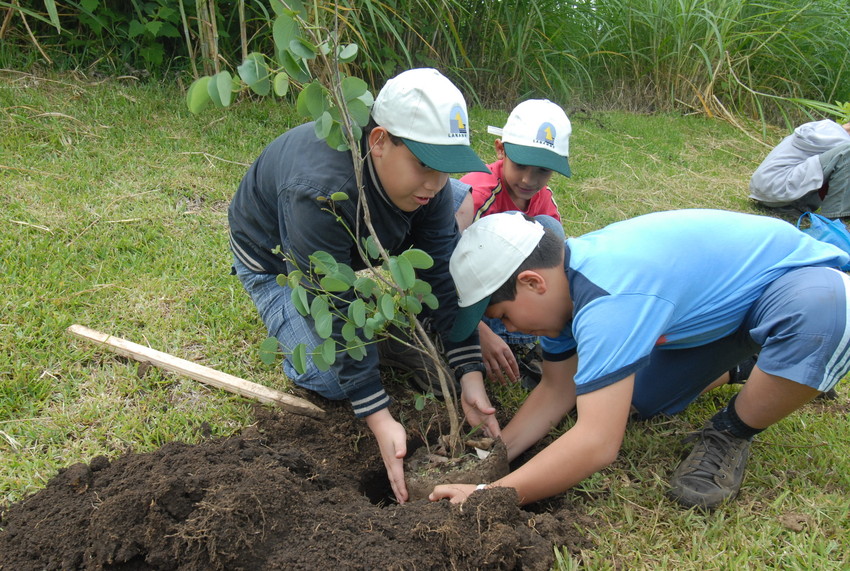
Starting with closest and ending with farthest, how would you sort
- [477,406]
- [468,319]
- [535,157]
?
[468,319]
[477,406]
[535,157]

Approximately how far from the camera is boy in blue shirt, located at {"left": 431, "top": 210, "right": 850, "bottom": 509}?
1.71 meters

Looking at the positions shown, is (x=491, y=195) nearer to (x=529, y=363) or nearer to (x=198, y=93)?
(x=529, y=363)

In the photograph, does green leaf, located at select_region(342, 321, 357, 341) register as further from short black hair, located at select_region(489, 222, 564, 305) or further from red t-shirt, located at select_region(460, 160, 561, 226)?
red t-shirt, located at select_region(460, 160, 561, 226)

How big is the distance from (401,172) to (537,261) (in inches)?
18.1

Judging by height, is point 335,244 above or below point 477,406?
above

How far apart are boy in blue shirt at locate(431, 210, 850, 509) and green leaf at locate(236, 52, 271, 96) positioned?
699 millimetres

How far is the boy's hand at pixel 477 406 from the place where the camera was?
218 cm

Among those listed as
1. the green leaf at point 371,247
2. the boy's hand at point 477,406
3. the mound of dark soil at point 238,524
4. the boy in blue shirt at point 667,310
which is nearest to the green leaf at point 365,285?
the green leaf at point 371,247

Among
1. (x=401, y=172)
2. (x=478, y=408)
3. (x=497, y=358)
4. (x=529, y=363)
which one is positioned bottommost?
(x=529, y=363)

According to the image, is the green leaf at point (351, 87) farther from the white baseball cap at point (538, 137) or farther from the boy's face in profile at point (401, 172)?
the white baseball cap at point (538, 137)

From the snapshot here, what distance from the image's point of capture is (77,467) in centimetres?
183

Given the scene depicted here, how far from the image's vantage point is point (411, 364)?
8.43 ft

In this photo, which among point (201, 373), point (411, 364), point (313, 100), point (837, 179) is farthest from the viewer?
point (837, 179)

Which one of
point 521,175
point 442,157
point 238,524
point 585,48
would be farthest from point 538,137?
point 585,48
